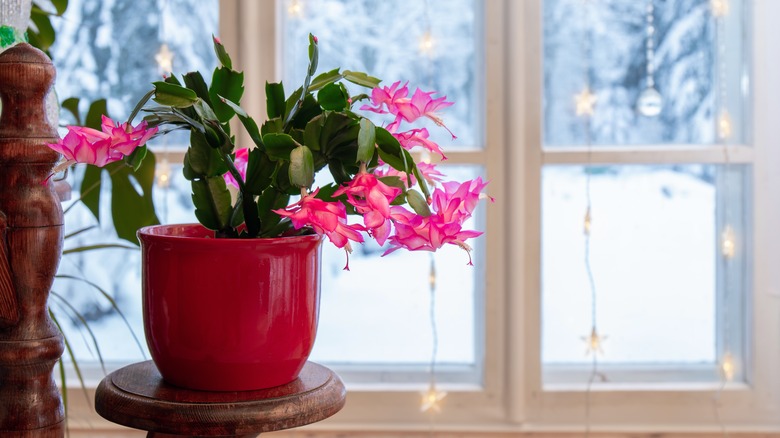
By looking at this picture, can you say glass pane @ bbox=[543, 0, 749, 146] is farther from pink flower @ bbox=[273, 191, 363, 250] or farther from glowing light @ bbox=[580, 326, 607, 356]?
pink flower @ bbox=[273, 191, 363, 250]

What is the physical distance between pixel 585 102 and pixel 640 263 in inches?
14.8

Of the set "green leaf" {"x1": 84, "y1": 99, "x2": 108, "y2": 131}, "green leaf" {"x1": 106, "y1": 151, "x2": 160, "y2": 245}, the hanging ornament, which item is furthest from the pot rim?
the hanging ornament

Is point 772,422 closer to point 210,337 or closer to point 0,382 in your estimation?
point 210,337

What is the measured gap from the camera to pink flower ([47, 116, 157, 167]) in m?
0.60

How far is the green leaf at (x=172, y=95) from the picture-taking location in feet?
2.10

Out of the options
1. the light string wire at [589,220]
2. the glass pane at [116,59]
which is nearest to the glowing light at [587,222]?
the light string wire at [589,220]

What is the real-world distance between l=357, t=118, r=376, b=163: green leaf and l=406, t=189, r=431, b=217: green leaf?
1.7 inches

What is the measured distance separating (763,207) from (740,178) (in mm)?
79

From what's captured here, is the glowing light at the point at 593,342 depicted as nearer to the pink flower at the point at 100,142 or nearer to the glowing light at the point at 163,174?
the glowing light at the point at 163,174

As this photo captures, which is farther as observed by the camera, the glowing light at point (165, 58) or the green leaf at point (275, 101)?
the glowing light at point (165, 58)

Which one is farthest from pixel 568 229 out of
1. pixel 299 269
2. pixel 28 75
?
pixel 28 75

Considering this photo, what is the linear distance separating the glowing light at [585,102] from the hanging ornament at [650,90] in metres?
0.11

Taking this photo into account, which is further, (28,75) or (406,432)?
(406,432)

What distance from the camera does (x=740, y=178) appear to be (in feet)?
5.61
